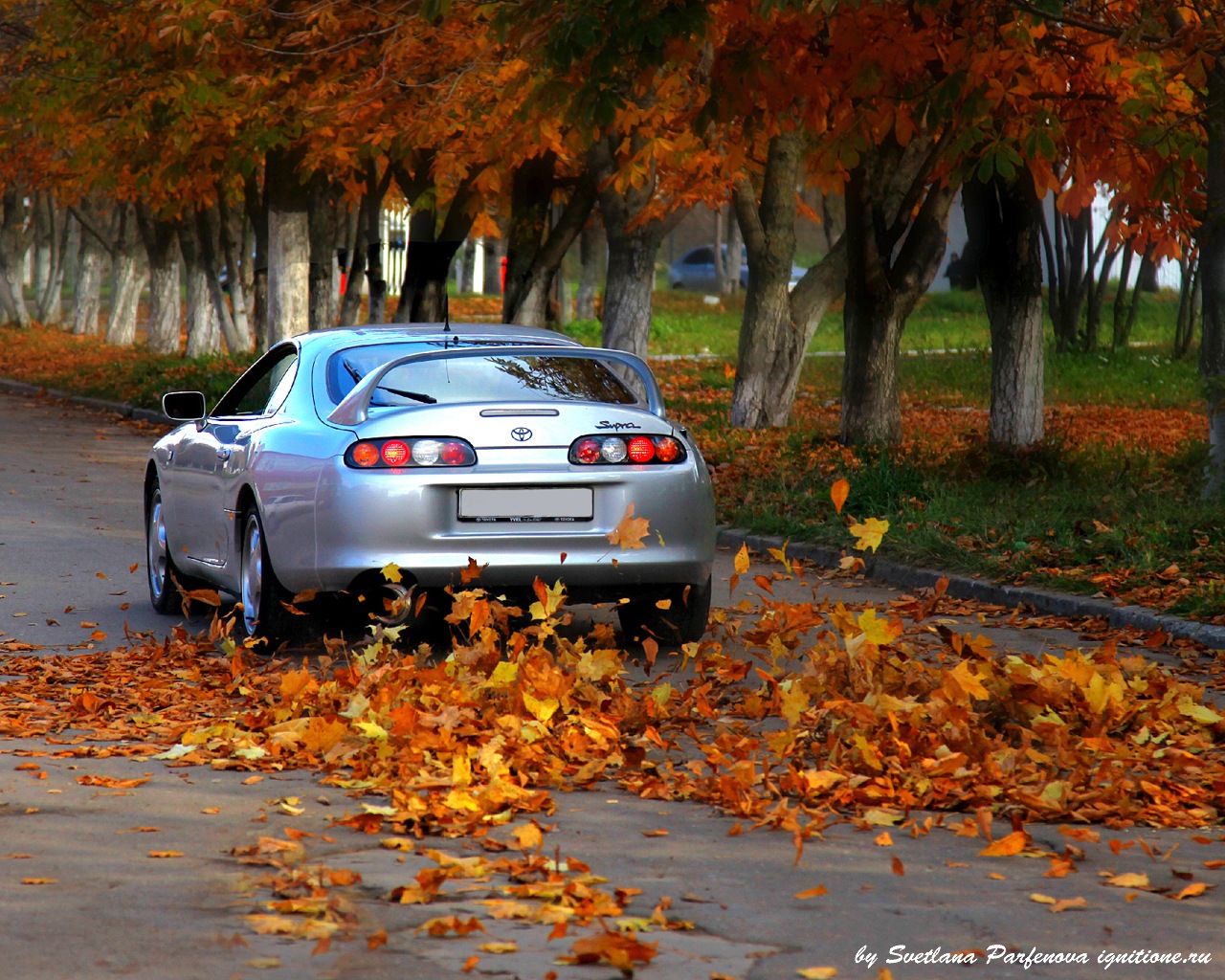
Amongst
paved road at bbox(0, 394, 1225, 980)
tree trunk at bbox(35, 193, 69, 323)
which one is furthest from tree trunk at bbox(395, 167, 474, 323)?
tree trunk at bbox(35, 193, 69, 323)

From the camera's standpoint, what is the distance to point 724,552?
12.9m

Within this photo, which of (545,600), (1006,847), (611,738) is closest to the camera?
(1006,847)

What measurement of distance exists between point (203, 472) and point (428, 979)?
18.5 feet

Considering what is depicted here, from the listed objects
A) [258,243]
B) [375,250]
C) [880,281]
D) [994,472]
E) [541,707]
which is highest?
[258,243]

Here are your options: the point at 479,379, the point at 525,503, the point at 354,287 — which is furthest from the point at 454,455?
the point at 354,287

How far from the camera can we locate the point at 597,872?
4.86 m

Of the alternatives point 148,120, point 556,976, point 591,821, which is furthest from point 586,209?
point 556,976

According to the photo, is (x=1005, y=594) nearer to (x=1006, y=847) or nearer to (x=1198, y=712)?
(x=1198, y=712)

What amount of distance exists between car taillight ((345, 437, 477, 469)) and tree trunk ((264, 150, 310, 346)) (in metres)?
17.0

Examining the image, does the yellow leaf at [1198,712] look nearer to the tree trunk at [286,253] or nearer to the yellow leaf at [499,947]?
the yellow leaf at [499,947]

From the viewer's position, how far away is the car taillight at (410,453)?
25.8 feet

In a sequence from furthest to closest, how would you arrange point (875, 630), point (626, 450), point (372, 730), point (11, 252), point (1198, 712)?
point (11, 252) < point (626, 450) < point (875, 630) < point (1198, 712) < point (372, 730)

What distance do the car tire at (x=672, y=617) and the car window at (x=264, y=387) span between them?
75.9 inches

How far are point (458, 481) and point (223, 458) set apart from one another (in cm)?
167
